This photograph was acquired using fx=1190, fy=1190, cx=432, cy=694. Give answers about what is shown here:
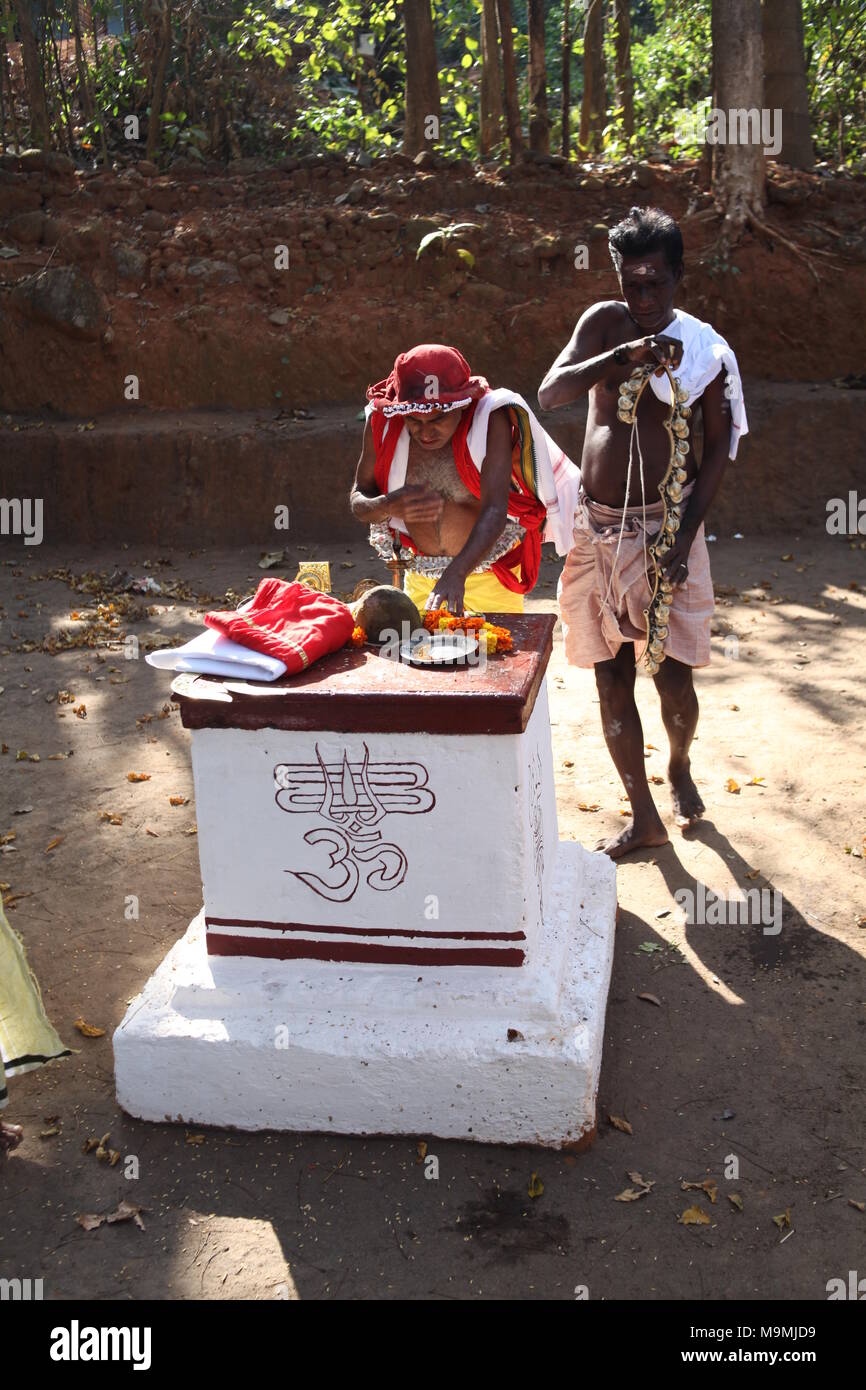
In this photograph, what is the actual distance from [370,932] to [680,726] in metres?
1.75

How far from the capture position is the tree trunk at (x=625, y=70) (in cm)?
1136

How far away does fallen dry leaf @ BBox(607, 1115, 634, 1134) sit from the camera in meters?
2.99

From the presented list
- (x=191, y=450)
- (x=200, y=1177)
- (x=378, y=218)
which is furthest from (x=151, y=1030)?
(x=378, y=218)

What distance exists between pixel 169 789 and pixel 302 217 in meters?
6.82

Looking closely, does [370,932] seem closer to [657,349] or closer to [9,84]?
[657,349]

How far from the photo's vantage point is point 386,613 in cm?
326

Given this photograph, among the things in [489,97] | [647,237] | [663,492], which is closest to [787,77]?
[489,97]

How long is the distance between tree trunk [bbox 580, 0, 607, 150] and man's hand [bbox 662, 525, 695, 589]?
927 centimetres

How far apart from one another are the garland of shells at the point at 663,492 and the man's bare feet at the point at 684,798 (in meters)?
0.56

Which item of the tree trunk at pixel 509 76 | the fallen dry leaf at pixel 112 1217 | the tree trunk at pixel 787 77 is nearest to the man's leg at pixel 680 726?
the fallen dry leaf at pixel 112 1217

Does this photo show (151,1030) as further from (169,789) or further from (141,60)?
(141,60)

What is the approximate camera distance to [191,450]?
930 cm

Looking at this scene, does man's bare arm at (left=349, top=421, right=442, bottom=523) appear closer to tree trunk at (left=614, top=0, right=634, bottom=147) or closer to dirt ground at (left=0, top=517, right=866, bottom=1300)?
dirt ground at (left=0, top=517, right=866, bottom=1300)


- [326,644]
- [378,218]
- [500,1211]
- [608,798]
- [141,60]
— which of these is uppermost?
[141,60]
